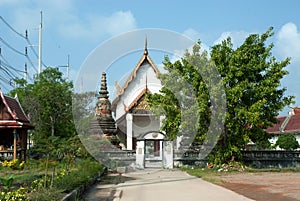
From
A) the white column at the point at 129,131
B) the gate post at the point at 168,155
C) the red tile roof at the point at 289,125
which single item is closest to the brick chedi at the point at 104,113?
the white column at the point at 129,131

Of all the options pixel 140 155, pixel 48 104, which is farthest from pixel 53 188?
pixel 48 104

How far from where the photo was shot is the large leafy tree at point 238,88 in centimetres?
2066

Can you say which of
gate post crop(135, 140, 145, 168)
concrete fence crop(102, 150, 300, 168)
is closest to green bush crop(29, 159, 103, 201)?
gate post crop(135, 140, 145, 168)

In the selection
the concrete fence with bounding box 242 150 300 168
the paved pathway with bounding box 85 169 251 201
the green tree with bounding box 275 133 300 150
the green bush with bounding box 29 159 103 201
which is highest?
the green tree with bounding box 275 133 300 150

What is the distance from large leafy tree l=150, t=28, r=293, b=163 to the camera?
67.8 feet

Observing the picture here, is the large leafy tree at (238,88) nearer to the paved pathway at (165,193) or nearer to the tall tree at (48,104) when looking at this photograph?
the paved pathway at (165,193)

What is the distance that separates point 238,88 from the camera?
20.3m

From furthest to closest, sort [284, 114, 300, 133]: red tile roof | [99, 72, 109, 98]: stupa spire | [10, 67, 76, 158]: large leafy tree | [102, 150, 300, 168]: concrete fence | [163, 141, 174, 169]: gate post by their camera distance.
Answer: [284, 114, 300, 133]: red tile roof → [99, 72, 109, 98]: stupa spire → [10, 67, 76, 158]: large leafy tree → [102, 150, 300, 168]: concrete fence → [163, 141, 174, 169]: gate post

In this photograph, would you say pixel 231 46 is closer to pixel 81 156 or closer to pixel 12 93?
pixel 81 156

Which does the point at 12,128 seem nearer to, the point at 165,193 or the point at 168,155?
the point at 168,155

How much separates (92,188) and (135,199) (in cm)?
343

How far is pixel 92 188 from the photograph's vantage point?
13.9 meters

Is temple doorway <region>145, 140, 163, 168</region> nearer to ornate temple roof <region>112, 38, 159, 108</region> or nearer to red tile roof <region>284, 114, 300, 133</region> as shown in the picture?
ornate temple roof <region>112, 38, 159, 108</region>

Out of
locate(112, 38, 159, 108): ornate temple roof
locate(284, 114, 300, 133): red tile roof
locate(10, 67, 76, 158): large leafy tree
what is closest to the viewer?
locate(10, 67, 76, 158): large leafy tree
